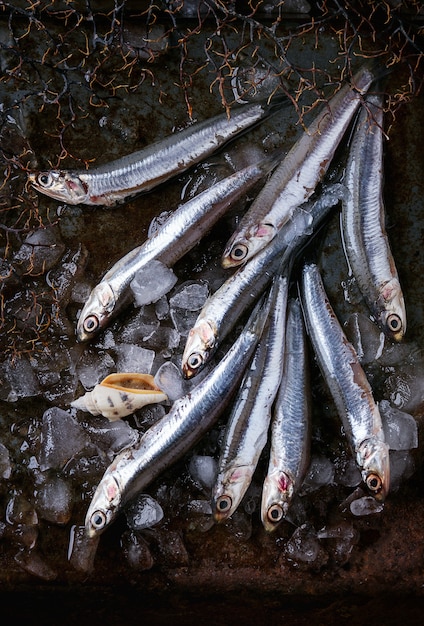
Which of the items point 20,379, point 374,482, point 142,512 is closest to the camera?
point 374,482

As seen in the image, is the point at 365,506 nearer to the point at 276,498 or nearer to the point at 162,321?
the point at 276,498

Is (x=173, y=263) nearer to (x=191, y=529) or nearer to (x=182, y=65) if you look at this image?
(x=182, y=65)

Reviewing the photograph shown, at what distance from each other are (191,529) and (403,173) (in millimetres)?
2537

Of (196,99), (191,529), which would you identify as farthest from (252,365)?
(196,99)

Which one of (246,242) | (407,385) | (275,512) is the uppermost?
(246,242)

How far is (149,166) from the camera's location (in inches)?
146

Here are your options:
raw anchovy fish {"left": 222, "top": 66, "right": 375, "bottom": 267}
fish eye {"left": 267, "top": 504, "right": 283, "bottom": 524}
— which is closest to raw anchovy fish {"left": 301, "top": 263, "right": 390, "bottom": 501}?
raw anchovy fish {"left": 222, "top": 66, "right": 375, "bottom": 267}

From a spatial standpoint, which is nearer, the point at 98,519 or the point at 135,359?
the point at 98,519

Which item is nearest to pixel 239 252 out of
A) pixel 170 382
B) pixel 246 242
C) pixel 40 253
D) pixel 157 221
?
pixel 246 242

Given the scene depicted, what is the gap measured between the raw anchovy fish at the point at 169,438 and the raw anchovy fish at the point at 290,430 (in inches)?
10.5

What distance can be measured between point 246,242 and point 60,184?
115 centimetres

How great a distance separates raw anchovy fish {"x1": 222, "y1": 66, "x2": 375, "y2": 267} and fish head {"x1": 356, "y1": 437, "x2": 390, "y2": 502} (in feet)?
4.14

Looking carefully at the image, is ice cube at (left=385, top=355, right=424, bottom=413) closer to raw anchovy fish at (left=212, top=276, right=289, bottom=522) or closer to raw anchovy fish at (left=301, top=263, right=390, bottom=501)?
raw anchovy fish at (left=301, top=263, right=390, bottom=501)

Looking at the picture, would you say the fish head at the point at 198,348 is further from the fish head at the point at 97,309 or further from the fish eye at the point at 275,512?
the fish eye at the point at 275,512
